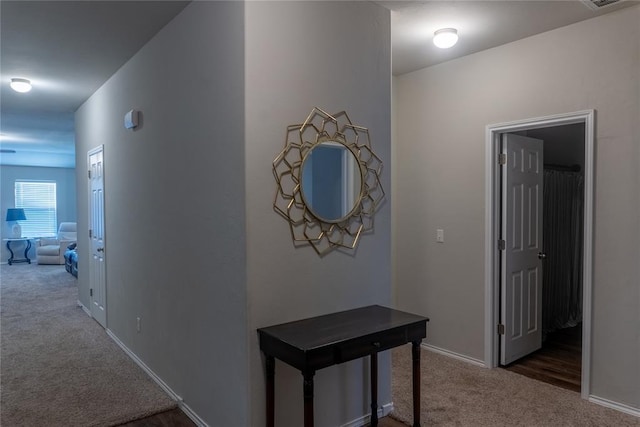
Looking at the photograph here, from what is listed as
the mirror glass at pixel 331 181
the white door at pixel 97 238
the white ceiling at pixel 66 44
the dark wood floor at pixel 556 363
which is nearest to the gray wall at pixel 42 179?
the white ceiling at pixel 66 44

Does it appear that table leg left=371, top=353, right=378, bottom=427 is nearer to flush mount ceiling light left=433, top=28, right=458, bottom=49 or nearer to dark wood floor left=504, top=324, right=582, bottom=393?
dark wood floor left=504, top=324, right=582, bottom=393

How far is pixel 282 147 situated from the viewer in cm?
229

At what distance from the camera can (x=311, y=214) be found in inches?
94.7

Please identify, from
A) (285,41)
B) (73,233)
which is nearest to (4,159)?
(73,233)

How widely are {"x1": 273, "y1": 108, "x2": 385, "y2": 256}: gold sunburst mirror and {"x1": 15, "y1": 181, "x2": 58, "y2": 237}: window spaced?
10287 mm

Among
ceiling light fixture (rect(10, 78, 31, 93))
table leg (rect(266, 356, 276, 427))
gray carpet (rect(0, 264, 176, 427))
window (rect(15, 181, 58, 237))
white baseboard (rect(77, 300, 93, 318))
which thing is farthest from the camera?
window (rect(15, 181, 58, 237))

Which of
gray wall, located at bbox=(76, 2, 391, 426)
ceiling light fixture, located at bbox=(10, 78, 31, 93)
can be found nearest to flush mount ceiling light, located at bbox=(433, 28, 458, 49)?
gray wall, located at bbox=(76, 2, 391, 426)

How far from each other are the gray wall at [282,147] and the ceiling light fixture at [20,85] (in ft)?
10.4

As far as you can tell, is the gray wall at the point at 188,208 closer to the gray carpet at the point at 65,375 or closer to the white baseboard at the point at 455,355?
the gray carpet at the point at 65,375

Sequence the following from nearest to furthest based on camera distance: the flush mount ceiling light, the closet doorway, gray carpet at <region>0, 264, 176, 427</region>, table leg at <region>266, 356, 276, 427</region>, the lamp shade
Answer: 1. table leg at <region>266, 356, 276, 427</region>
2. gray carpet at <region>0, 264, 176, 427</region>
3. the flush mount ceiling light
4. the closet doorway
5. the lamp shade

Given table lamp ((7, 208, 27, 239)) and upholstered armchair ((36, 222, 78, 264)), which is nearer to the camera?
upholstered armchair ((36, 222, 78, 264))

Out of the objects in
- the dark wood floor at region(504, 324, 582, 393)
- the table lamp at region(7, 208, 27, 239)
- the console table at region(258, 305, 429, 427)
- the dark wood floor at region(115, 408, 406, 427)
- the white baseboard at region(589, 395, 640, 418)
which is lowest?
the dark wood floor at region(504, 324, 582, 393)

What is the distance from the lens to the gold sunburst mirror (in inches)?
91.8

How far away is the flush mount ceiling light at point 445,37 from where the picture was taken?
3006mm
